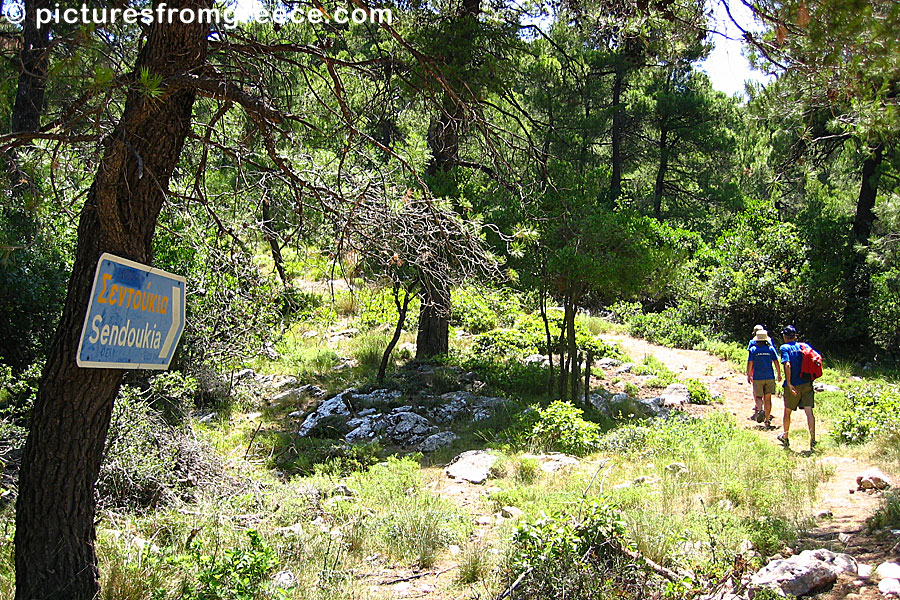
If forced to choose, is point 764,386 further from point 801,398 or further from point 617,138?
point 617,138

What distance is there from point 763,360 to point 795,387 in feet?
4.10

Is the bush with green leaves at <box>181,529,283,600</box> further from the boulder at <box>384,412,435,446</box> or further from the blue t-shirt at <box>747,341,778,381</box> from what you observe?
the blue t-shirt at <box>747,341,778,381</box>

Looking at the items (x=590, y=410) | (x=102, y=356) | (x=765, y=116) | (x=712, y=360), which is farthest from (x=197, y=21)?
(x=712, y=360)

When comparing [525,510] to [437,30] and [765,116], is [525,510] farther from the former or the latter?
[437,30]

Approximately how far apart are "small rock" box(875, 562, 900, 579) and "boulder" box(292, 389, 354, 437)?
6897 millimetres

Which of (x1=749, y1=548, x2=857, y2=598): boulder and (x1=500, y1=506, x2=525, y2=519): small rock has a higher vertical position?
(x1=749, y1=548, x2=857, y2=598): boulder

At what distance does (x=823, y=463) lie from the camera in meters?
6.93

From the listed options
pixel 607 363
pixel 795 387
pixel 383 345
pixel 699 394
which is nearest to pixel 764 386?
pixel 795 387

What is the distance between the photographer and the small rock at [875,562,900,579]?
3.97m

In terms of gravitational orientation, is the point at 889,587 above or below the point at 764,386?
below

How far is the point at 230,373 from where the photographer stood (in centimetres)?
1086

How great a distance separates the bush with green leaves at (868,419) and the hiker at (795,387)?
345 millimetres

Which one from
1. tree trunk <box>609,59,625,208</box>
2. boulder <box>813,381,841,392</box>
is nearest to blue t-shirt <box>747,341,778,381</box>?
boulder <box>813,381,841,392</box>

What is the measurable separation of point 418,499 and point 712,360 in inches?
443
